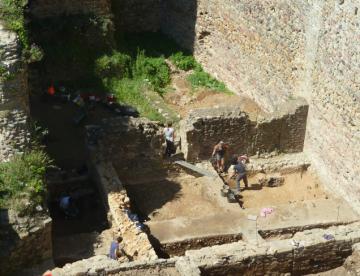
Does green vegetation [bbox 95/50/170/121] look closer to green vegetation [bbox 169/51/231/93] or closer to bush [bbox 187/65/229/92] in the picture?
green vegetation [bbox 169/51/231/93]

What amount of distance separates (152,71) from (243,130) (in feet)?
16.0

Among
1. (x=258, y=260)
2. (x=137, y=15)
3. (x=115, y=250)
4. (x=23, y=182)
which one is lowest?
(x=115, y=250)

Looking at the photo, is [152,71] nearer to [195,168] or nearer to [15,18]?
[195,168]

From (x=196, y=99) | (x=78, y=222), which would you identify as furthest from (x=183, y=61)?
(x=78, y=222)

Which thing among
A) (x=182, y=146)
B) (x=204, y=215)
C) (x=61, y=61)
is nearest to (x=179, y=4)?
(x=61, y=61)

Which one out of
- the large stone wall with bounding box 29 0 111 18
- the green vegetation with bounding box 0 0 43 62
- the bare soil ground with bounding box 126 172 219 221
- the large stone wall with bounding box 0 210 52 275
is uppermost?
the green vegetation with bounding box 0 0 43 62

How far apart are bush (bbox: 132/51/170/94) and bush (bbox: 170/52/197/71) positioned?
416mm

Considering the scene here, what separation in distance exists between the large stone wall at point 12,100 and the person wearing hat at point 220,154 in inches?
180

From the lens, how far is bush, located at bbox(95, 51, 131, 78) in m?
18.8

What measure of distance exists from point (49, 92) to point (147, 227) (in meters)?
6.42

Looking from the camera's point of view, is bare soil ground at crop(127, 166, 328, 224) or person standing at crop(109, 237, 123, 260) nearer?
person standing at crop(109, 237, 123, 260)

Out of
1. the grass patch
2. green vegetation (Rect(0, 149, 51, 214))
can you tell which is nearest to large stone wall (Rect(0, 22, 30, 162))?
green vegetation (Rect(0, 149, 51, 214))

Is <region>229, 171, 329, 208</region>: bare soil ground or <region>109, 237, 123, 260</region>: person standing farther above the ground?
<region>109, 237, 123, 260</region>: person standing

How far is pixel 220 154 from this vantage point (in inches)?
607
